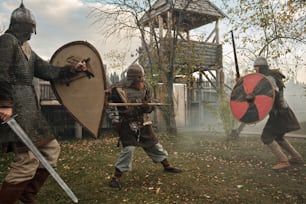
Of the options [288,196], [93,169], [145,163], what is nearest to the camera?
[288,196]

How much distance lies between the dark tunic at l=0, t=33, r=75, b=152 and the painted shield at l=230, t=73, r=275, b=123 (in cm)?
285

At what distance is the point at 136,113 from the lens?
3.62 metres

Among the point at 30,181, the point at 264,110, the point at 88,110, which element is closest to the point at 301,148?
the point at 264,110

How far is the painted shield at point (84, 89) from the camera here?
278 cm

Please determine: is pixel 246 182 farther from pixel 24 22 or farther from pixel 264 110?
pixel 24 22

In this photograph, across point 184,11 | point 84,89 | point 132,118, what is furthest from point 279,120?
point 184,11

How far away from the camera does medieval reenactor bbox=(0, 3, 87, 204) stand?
2.27m

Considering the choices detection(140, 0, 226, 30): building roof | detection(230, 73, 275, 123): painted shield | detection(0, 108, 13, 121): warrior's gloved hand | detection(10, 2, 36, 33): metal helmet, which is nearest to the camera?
detection(0, 108, 13, 121): warrior's gloved hand

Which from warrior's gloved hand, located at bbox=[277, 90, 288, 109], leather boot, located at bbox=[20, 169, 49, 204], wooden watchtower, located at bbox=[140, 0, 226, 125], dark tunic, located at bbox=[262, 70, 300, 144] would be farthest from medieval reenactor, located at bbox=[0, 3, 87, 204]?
wooden watchtower, located at bbox=[140, 0, 226, 125]

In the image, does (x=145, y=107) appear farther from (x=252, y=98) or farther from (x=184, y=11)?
(x=184, y=11)

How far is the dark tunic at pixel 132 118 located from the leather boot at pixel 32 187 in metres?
1.15

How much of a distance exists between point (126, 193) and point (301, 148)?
431 cm

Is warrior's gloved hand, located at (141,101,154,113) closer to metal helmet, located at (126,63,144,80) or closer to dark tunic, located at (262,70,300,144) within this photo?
metal helmet, located at (126,63,144,80)

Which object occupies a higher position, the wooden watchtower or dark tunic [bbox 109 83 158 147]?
the wooden watchtower
